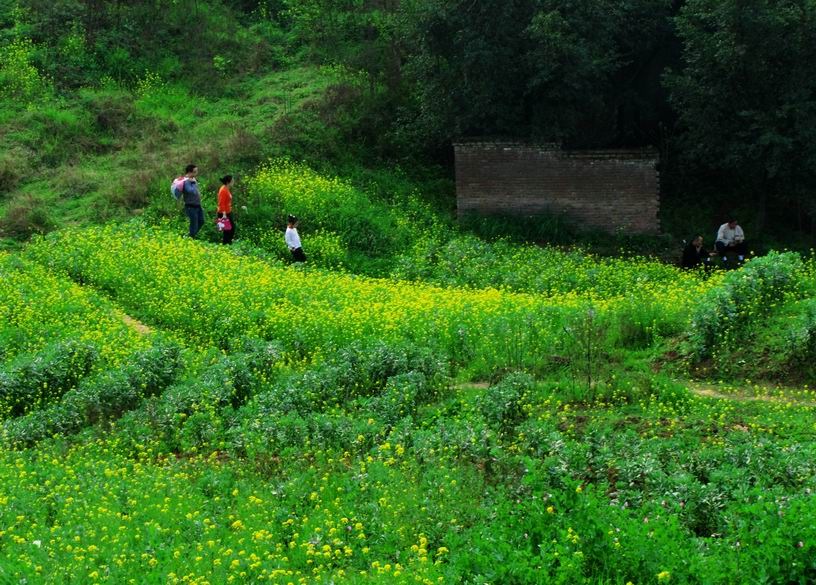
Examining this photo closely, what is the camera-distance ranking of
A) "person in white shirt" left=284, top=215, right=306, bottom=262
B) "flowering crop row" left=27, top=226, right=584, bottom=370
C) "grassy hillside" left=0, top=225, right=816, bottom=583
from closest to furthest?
"grassy hillside" left=0, top=225, right=816, bottom=583, "flowering crop row" left=27, top=226, right=584, bottom=370, "person in white shirt" left=284, top=215, right=306, bottom=262

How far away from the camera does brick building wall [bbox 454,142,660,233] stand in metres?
21.4

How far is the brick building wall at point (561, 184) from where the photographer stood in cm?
2141

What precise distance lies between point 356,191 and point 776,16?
9260 mm

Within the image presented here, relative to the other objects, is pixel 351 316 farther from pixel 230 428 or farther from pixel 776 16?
pixel 776 16

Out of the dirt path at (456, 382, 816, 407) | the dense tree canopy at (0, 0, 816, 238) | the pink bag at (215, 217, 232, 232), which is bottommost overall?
the dirt path at (456, 382, 816, 407)

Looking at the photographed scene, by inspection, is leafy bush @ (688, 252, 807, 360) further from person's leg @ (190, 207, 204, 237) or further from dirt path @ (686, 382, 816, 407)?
person's leg @ (190, 207, 204, 237)

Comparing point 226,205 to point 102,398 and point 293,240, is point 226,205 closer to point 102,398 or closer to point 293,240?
point 293,240

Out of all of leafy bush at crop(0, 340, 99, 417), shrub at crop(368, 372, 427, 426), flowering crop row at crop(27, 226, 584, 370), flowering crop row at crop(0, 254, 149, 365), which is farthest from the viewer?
flowering crop row at crop(0, 254, 149, 365)

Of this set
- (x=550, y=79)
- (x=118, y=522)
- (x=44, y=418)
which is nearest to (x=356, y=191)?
(x=550, y=79)

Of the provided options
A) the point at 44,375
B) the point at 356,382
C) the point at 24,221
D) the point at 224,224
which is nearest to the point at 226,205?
the point at 224,224

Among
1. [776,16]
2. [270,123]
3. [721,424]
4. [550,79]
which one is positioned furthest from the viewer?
[270,123]

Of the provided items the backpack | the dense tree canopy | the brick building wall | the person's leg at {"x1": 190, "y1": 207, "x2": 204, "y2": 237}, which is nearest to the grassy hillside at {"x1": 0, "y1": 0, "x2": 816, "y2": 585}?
the person's leg at {"x1": 190, "y1": 207, "x2": 204, "y2": 237}

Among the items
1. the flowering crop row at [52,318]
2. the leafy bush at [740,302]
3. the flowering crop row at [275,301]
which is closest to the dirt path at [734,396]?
the leafy bush at [740,302]

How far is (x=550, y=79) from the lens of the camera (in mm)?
20391
